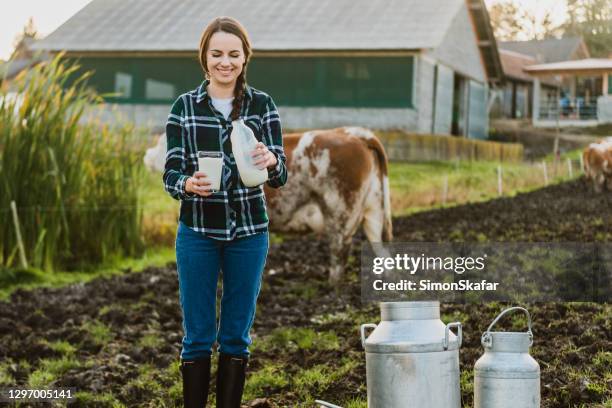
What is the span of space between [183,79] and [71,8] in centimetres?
286

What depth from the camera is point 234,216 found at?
2.77m

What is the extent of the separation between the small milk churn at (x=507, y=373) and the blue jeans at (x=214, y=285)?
0.60m

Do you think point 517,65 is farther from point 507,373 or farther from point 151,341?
point 507,373

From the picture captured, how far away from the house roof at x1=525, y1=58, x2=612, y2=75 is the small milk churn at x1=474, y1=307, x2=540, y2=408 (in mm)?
3990

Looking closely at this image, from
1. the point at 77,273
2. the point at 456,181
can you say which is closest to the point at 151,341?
the point at 77,273

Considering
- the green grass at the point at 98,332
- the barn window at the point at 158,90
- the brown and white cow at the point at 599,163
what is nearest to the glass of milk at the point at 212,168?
the green grass at the point at 98,332

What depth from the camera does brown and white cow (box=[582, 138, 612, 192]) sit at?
6.51m

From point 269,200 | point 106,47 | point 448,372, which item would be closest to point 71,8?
point 269,200

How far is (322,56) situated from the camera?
364 inches

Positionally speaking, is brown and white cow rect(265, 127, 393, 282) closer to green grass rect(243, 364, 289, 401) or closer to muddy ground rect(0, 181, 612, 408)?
muddy ground rect(0, 181, 612, 408)

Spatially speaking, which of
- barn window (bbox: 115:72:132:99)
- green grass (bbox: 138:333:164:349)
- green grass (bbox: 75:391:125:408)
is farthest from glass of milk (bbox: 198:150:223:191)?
barn window (bbox: 115:72:132:99)

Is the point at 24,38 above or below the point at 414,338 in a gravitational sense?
above

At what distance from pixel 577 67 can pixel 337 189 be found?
164 cm

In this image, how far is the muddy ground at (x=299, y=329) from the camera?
364cm
